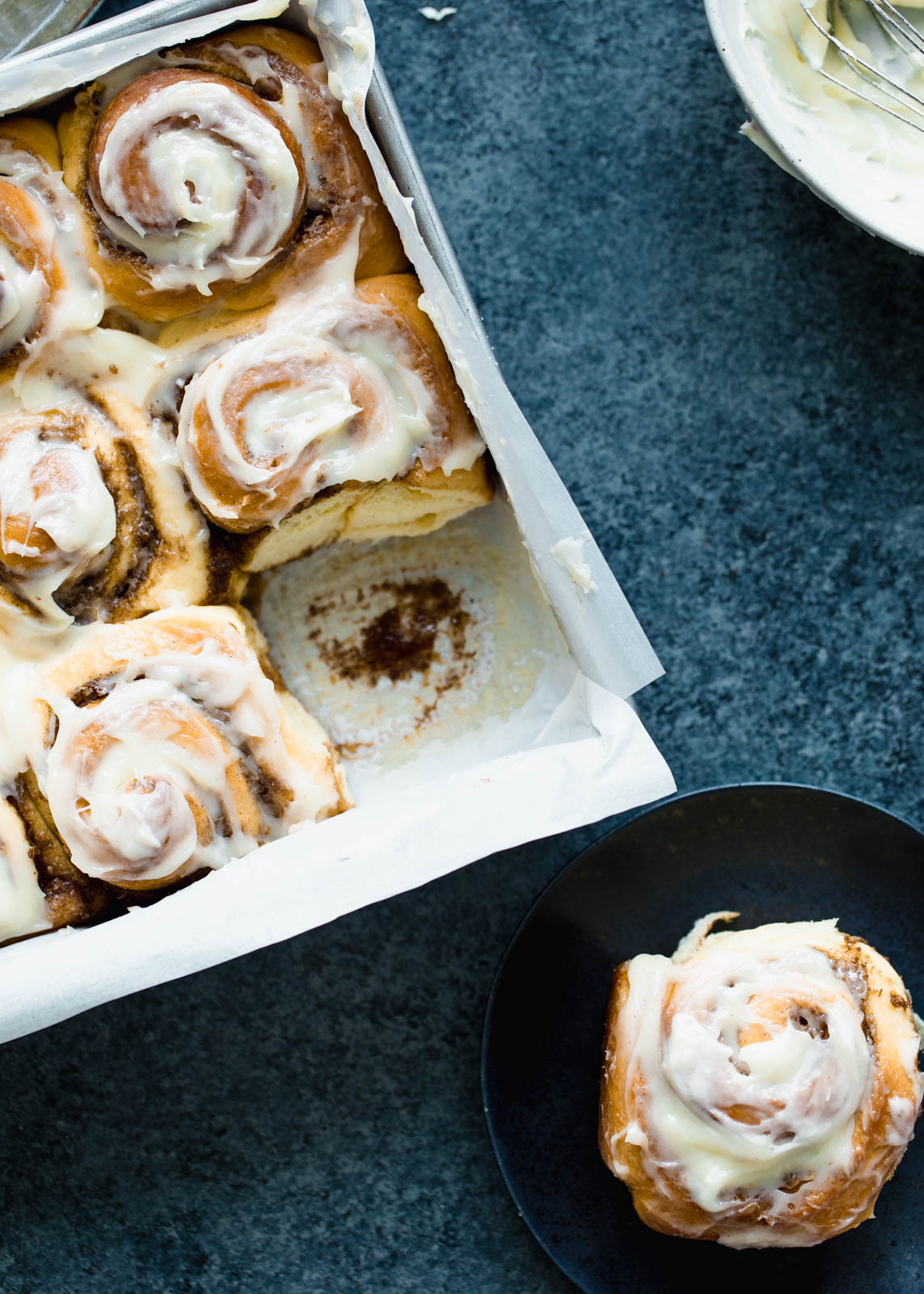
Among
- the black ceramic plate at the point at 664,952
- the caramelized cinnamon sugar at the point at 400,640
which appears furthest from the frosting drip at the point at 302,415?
the black ceramic plate at the point at 664,952

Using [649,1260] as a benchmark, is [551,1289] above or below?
below

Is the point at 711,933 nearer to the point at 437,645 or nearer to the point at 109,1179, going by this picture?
the point at 437,645

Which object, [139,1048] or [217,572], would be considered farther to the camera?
[139,1048]

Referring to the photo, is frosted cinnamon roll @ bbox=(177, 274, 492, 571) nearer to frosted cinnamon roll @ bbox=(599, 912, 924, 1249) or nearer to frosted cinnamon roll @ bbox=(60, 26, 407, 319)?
frosted cinnamon roll @ bbox=(60, 26, 407, 319)

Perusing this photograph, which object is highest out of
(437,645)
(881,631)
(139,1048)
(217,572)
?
(217,572)

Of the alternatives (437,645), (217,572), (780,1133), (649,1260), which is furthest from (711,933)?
(217,572)

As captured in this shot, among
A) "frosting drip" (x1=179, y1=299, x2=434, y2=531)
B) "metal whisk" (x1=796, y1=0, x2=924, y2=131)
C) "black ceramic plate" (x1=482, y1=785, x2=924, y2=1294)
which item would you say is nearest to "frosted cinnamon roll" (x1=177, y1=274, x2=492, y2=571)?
"frosting drip" (x1=179, y1=299, x2=434, y2=531)

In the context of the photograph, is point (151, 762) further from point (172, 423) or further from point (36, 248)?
point (36, 248)
